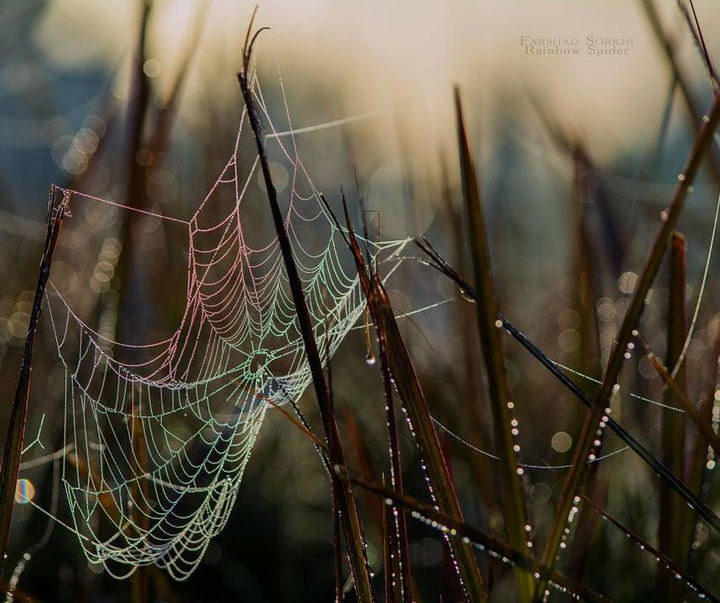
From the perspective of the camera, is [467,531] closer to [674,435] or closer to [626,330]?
[626,330]

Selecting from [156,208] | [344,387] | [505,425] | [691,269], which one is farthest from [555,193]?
[505,425]

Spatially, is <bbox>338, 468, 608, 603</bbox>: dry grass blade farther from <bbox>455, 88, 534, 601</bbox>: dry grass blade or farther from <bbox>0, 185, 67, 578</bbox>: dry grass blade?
<bbox>0, 185, 67, 578</bbox>: dry grass blade

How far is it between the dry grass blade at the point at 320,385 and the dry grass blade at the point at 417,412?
67 mm

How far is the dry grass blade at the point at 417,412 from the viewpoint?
81 cm

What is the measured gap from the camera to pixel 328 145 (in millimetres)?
3123

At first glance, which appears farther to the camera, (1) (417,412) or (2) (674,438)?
(2) (674,438)

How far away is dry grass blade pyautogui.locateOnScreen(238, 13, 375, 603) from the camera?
2.55ft

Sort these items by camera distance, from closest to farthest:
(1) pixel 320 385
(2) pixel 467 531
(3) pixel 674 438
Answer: (2) pixel 467 531
(1) pixel 320 385
(3) pixel 674 438

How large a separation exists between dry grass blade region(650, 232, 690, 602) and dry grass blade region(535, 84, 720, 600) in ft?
0.60

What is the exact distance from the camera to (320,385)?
788 millimetres

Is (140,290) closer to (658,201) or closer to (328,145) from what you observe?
(328,145)

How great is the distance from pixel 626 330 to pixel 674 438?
0.48 meters

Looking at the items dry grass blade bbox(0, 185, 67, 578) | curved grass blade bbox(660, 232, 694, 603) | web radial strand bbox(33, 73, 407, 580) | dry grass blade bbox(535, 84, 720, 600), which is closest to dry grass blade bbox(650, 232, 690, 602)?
curved grass blade bbox(660, 232, 694, 603)

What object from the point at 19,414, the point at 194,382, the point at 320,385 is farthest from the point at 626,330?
the point at 194,382
